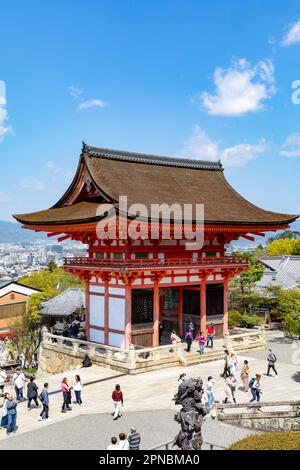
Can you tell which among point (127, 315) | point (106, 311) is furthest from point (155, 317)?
point (106, 311)

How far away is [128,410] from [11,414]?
4728mm

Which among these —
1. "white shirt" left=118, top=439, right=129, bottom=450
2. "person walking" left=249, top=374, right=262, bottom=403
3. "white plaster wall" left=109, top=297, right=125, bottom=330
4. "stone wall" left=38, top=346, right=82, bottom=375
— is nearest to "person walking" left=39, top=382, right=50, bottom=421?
"white shirt" left=118, top=439, right=129, bottom=450

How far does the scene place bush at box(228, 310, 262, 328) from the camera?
125 feet

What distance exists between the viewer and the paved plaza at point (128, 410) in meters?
16.4

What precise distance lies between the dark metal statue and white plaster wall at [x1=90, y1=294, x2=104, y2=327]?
1697cm

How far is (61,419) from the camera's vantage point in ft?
60.8

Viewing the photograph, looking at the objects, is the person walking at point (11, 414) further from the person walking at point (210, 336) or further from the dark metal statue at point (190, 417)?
the person walking at point (210, 336)

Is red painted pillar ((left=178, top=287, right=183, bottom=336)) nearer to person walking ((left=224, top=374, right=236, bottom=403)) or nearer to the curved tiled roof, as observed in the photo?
the curved tiled roof

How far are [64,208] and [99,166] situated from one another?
392 centimetres

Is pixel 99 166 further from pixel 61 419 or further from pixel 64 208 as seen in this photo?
pixel 61 419

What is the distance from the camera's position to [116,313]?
1133 inches

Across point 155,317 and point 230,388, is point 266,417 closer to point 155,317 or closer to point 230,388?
point 230,388

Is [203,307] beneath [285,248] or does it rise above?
beneath
